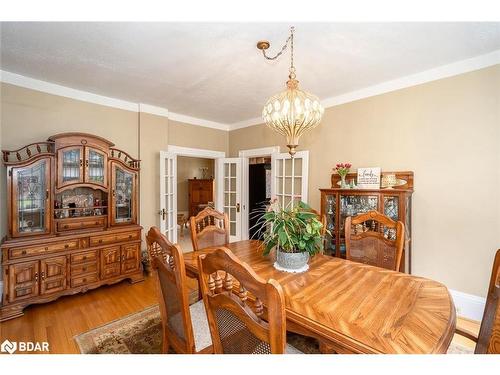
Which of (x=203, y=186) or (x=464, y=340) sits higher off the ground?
(x=203, y=186)

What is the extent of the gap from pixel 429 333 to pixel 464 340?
1.78 m

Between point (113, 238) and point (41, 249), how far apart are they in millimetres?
693

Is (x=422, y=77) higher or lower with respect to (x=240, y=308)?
higher

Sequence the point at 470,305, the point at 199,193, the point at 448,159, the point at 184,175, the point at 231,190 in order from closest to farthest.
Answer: the point at 470,305
the point at 448,159
the point at 231,190
the point at 199,193
the point at 184,175

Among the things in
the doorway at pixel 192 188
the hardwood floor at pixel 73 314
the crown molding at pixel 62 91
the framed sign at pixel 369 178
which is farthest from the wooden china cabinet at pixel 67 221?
the doorway at pixel 192 188

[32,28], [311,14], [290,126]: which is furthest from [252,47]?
[32,28]

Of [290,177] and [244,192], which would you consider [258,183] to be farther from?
[290,177]

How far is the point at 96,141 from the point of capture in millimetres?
2945

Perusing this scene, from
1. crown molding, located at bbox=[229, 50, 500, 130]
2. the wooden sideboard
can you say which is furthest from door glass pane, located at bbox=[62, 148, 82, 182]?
the wooden sideboard

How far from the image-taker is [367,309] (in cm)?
105

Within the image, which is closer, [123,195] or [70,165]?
[70,165]

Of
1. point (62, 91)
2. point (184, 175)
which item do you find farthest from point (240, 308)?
point (184, 175)

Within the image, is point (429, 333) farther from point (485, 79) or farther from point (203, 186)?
point (203, 186)

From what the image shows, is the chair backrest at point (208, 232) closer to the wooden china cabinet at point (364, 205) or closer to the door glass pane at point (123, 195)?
the wooden china cabinet at point (364, 205)
